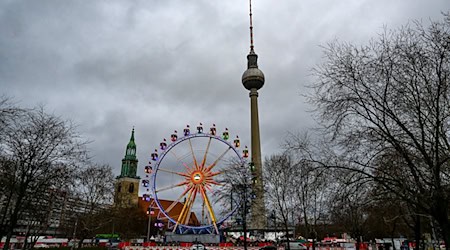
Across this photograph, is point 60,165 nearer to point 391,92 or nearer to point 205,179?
point 391,92

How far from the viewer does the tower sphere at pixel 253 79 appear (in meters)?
77.7

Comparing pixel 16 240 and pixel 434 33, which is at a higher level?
pixel 434 33

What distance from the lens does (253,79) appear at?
77.6 metres

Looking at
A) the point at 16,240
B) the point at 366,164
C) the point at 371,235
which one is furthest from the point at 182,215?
the point at 371,235

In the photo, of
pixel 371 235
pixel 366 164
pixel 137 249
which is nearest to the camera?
pixel 366 164

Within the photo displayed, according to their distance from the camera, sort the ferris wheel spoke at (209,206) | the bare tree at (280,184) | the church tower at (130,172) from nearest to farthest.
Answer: the bare tree at (280,184) → the ferris wheel spoke at (209,206) → the church tower at (130,172)

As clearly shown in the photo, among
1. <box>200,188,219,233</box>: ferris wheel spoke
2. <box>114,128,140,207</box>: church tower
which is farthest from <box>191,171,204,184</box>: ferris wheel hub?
<box>114,128,140,207</box>: church tower

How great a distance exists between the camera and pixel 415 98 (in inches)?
326

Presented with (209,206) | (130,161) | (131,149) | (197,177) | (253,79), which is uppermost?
(253,79)

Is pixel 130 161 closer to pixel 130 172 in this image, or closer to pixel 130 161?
pixel 130 161

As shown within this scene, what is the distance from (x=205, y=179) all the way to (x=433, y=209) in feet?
109

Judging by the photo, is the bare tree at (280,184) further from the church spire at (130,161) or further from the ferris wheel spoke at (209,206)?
the church spire at (130,161)

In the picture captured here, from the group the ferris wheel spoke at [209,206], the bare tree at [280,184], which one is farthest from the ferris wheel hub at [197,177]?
the bare tree at [280,184]

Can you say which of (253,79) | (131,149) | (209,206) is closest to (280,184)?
(209,206)
